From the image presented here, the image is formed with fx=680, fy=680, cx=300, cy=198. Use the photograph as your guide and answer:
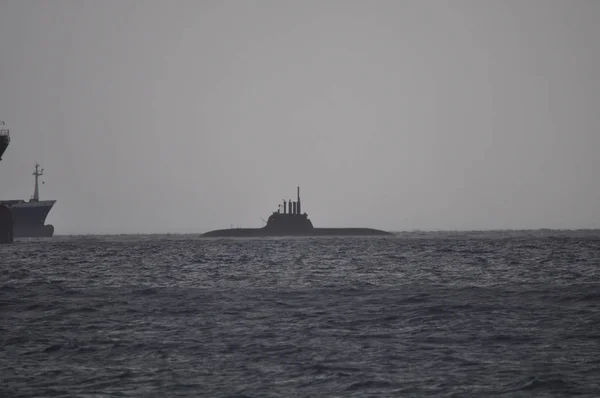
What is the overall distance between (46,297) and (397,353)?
22.1 meters

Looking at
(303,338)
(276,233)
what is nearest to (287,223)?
(276,233)

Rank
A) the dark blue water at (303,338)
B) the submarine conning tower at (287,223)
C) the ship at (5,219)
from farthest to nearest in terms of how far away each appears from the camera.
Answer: the submarine conning tower at (287,223) → the ship at (5,219) → the dark blue water at (303,338)

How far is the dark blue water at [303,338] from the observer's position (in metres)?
16.2

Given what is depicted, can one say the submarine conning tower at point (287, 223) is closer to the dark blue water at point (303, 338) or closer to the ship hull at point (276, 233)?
the ship hull at point (276, 233)

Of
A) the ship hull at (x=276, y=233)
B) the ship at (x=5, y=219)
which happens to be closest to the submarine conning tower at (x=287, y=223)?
the ship hull at (x=276, y=233)

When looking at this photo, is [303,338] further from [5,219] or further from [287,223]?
[287,223]

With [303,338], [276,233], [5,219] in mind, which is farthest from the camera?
[276,233]

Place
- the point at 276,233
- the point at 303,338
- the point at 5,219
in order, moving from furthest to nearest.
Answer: the point at 276,233 < the point at 5,219 < the point at 303,338

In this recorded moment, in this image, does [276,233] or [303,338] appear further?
[276,233]

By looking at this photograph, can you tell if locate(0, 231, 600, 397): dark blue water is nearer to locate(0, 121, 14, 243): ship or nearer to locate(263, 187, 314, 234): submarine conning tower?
locate(0, 121, 14, 243): ship

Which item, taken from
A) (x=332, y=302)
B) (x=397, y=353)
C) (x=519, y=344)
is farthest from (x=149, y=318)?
(x=519, y=344)

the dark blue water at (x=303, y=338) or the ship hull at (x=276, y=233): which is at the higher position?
the ship hull at (x=276, y=233)

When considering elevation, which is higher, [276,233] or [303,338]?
[276,233]

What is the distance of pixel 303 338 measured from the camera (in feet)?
72.7
